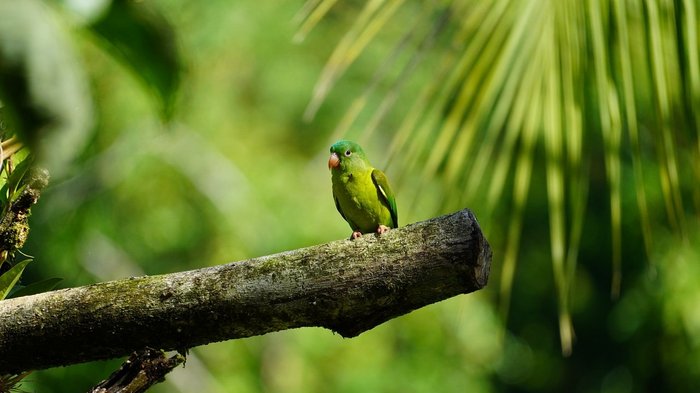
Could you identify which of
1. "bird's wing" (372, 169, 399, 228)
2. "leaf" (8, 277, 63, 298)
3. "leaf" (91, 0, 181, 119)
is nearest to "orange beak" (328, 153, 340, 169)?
"bird's wing" (372, 169, 399, 228)

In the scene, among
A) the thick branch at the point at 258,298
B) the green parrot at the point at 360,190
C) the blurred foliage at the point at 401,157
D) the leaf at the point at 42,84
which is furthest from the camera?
the green parrot at the point at 360,190

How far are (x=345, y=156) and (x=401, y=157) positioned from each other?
15.7 inches

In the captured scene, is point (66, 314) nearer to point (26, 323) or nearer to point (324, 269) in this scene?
point (26, 323)

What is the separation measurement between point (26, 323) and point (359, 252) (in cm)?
65

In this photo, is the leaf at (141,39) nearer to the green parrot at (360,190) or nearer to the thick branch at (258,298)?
the thick branch at (258,298)

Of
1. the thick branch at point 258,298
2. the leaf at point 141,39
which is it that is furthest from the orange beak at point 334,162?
the leaf at point 141,39

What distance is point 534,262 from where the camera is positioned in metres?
14.2

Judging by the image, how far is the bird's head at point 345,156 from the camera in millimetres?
3502

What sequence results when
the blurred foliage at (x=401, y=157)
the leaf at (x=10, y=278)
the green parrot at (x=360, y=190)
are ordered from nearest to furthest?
the blurred foliage at (x=401, y=157)
the leaf at (x=10, y=278)
the green parrot at (x=360, y=190)

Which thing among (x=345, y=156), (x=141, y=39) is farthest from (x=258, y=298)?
(x=345, y=156)

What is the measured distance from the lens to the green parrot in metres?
3.43

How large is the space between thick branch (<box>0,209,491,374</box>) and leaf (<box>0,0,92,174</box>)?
123cm

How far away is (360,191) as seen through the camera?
11.3 ft

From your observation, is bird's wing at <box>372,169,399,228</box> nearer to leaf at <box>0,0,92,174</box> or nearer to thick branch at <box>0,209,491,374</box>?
thick branch at <box>0,209,491,374</box>
